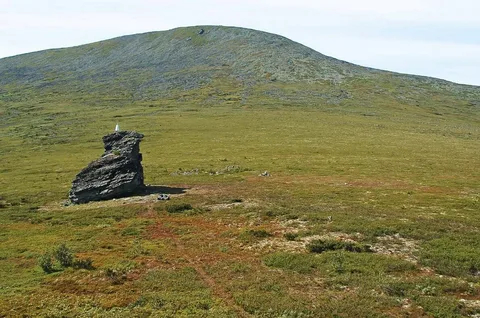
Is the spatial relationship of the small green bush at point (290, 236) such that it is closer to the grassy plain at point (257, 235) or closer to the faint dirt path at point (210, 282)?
the grassy plain at point (257, 235)

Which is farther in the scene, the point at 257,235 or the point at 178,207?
the point at 178,207

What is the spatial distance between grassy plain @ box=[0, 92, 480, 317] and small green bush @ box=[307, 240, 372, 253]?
0.97 metres

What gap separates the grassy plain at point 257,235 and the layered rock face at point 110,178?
3227mm

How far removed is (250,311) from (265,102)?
6513 inches

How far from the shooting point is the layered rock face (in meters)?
56.6

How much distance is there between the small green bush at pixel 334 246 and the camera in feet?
111

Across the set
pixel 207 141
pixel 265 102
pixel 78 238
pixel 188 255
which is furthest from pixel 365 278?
pixel 265 102

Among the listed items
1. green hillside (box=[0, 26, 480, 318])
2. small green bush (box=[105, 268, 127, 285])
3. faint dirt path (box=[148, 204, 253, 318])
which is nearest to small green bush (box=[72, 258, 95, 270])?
green hillside (box=[0, 26, 480, 318])

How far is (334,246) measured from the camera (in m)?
34.7

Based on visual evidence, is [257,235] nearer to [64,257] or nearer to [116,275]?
[116,275]

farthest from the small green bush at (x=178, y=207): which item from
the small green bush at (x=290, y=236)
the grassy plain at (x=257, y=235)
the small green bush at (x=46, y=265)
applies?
the small green bush at (x=46, y=265)

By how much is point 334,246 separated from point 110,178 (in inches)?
1384

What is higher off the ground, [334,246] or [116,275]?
[334,246]

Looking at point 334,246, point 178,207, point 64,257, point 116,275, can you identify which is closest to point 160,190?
point 178,207
